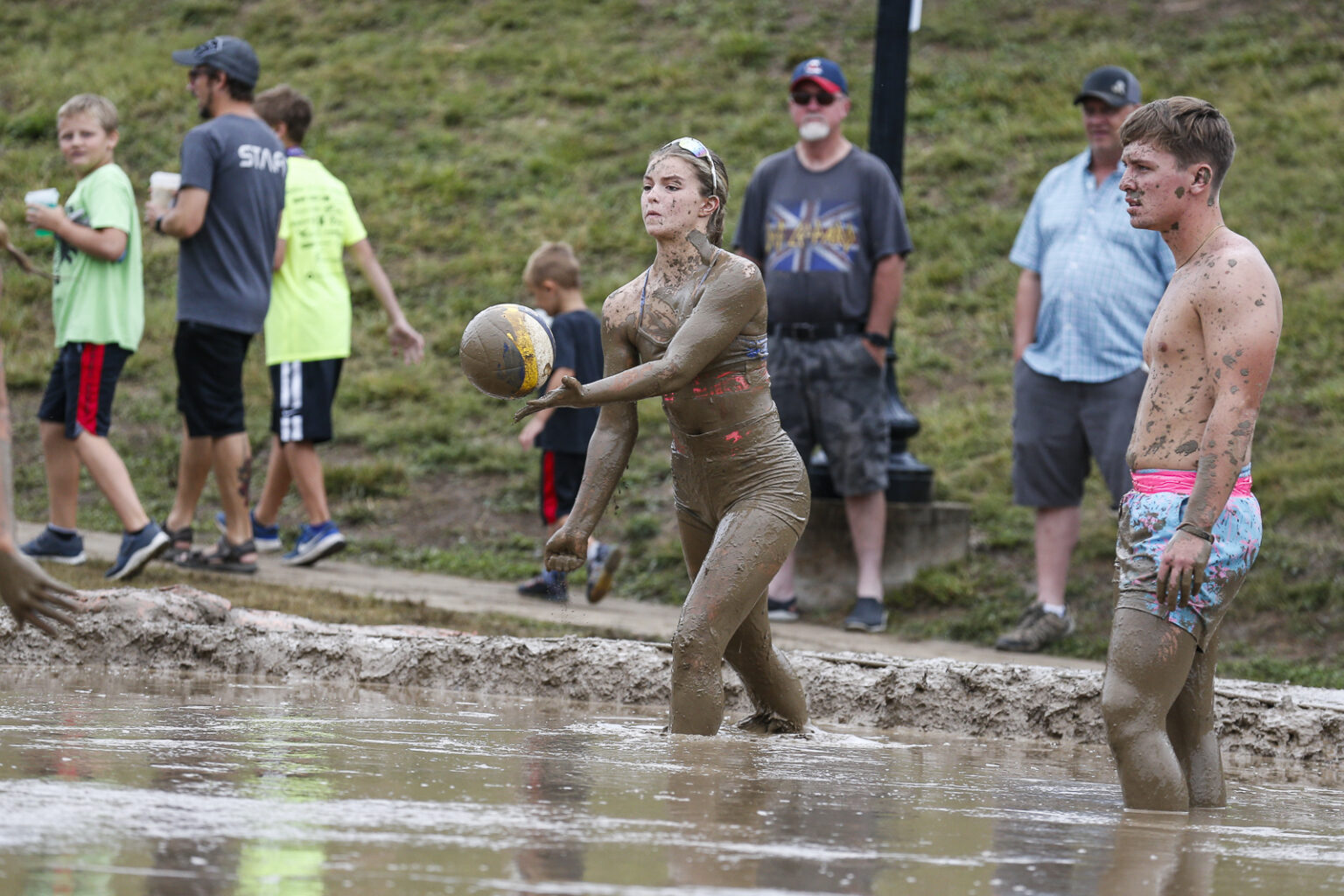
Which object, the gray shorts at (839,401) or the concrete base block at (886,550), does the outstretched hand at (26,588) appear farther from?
the concrete base block at (886,550)

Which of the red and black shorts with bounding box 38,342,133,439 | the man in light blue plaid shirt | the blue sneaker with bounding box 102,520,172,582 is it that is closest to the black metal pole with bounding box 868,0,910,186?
the man in light blue plaid shirt

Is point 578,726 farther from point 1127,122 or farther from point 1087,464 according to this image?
point 1087,464

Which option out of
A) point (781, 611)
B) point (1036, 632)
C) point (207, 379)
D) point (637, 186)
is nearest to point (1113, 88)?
point (1036, 632)

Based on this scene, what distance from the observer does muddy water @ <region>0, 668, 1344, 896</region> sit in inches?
113

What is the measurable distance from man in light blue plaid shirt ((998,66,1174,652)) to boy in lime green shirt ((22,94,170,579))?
13.4 ft

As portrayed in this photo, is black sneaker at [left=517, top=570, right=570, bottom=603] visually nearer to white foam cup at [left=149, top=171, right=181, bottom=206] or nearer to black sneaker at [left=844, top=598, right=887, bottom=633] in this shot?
black sneaker at [left=844, top=598, right=887, bottom=633]

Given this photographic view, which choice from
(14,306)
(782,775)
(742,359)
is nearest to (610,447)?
(742,359)

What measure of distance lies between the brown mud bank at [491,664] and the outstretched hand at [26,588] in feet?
7.57

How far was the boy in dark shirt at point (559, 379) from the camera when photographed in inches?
334

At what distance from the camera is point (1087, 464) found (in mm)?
8031

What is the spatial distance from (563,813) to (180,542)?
5.42 metres

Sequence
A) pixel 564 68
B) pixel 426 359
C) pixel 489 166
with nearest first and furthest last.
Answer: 1. pixel 426 359
2. pixel 489 166
3. pixel 564 68

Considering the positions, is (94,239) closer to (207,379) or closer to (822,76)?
(207,379)

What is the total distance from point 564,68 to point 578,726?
13.0m
